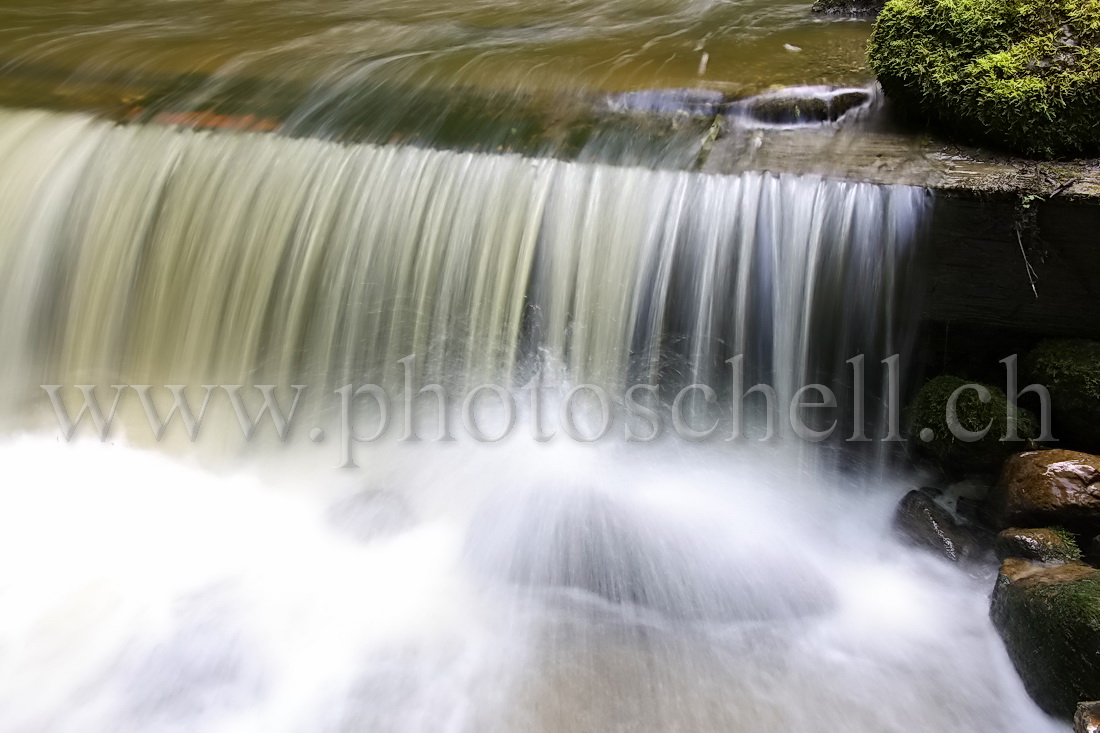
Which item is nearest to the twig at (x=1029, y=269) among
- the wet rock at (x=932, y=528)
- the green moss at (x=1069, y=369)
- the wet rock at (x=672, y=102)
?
the green moss at (x=1069, y=369)

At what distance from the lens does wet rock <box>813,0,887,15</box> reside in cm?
633

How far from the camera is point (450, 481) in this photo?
14.2 feet

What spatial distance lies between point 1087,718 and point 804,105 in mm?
3408

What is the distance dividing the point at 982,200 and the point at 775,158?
3.55ft

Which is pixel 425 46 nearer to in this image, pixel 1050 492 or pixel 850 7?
pixel 850 7

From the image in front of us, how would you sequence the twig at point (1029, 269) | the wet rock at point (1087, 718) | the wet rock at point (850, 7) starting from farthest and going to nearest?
the wet rock at point (850, 7) < the twig at point (1029, 269) < the wet rock at point (1087, 718)

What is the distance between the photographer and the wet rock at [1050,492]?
3.53 m

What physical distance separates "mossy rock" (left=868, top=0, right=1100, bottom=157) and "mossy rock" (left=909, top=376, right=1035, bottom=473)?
3.92 ft

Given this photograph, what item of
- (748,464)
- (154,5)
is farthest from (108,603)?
(154,5)

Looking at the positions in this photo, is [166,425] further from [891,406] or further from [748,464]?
[891,406]

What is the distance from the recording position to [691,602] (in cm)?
370

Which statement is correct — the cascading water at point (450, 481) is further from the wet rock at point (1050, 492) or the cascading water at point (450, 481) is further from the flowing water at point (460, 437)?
the wet rock at point (1050, 492)

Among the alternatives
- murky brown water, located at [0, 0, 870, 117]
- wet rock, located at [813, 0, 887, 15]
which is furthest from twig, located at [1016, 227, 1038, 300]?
wet rock, located at [813, 0, 887, 15]

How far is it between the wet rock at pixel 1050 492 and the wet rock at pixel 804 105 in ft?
7.10
